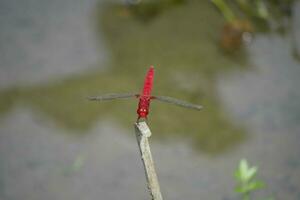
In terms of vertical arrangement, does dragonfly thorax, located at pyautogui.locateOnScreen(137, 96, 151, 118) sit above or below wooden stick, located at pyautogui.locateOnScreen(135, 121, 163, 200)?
above

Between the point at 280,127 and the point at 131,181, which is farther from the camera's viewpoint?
the point at 280,127

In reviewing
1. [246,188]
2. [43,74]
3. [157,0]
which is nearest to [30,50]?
[43,74]

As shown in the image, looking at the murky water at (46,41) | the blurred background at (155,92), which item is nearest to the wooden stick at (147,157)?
the blurred background at (155,92)

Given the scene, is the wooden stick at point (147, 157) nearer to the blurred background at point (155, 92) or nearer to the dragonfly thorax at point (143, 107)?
the dragonfly thorax at point (143, 107)

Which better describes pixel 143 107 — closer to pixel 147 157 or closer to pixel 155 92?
pixel 147 157

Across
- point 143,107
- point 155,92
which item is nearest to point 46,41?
point 155,92

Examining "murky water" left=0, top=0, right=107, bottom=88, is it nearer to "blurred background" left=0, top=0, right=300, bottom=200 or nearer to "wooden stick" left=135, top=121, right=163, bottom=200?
"blurred background" left=0, top=0, right=300, bottom=200

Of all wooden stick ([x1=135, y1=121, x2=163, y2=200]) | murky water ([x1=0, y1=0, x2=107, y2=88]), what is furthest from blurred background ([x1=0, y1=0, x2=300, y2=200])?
wooden stick ([x1=135, y1=121, x2=163, y2=200])

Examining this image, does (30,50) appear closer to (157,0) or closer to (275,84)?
(157,0)

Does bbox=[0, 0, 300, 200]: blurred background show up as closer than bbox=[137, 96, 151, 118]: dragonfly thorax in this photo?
No
